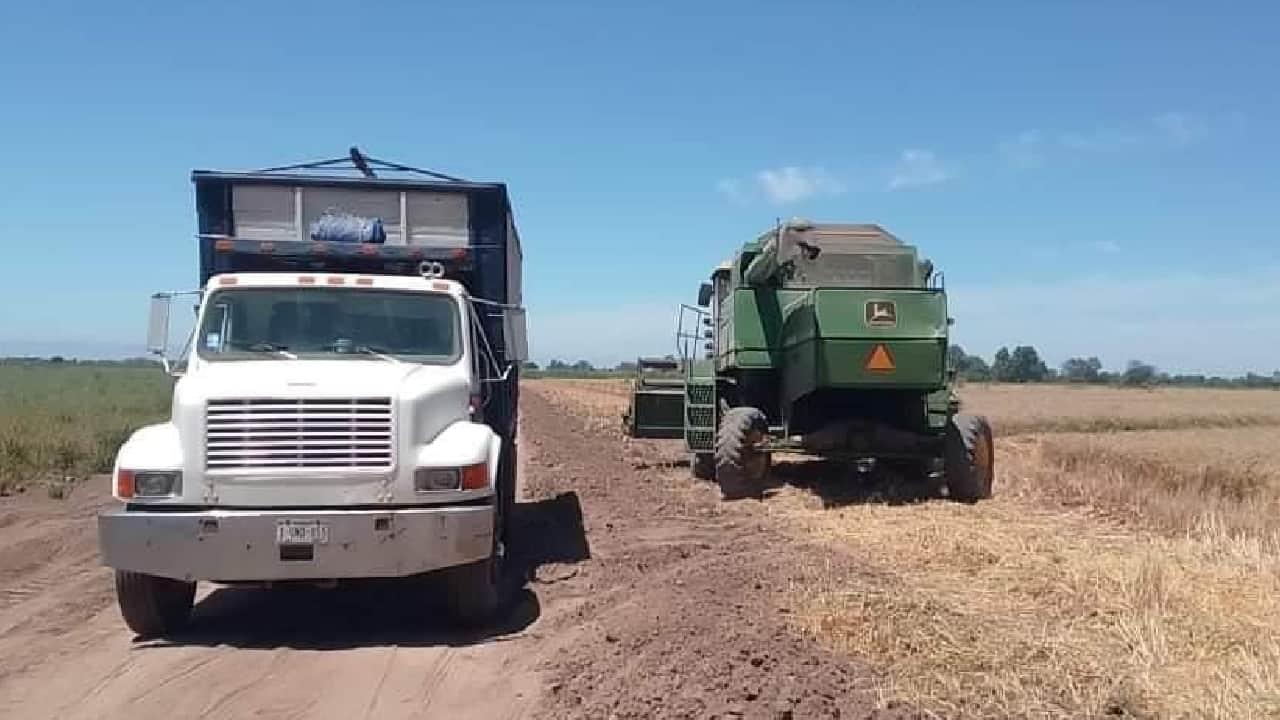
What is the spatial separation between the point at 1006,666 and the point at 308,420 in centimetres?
442

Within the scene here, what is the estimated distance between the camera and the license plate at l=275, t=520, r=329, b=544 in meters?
7.22

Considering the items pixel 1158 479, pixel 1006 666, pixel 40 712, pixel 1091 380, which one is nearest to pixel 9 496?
pixel 40 712

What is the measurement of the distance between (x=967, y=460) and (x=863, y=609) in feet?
22.7

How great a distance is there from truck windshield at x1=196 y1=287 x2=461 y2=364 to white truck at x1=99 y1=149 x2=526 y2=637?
0.01 metres

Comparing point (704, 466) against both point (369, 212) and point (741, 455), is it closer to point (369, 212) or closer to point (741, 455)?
point (741, 455)

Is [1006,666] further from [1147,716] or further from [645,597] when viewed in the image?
[645,597]

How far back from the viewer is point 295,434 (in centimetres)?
745

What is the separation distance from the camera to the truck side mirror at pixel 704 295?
1716cm

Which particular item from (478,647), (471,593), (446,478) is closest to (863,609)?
(478,647)

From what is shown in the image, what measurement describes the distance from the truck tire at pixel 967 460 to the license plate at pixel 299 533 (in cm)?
852

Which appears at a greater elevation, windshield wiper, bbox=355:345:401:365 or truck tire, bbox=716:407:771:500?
windshield wiper, bbox=355:345:401:365

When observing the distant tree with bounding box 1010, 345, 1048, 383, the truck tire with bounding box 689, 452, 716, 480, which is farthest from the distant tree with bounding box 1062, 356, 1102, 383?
the truck tire with bounding box 689, 452, 716, 480

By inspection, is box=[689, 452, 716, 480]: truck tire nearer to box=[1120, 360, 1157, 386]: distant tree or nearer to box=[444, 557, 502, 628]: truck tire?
box=[444, 557, 502, 628]: truck tire

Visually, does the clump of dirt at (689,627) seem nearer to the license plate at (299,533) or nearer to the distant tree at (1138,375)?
the license plate at (299,533)
